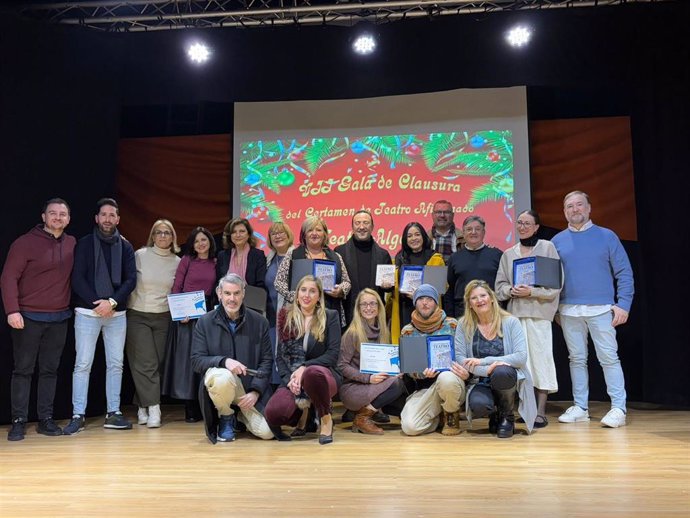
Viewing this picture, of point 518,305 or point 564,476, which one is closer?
point 564,476

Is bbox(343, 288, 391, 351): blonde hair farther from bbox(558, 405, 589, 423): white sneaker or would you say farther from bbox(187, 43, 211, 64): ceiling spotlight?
bbox(187, 43, 211, 64): ceiling spotlight

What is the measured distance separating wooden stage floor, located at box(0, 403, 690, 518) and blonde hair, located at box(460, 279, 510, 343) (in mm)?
646

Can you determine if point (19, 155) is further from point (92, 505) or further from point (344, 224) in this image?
point (92, 505)

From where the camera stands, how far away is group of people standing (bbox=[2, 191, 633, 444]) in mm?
4004

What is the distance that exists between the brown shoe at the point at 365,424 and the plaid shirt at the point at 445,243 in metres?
1.39

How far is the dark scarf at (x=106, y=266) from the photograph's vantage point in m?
4.52

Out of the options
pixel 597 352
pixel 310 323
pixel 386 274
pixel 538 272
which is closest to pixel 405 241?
pixel 386 274

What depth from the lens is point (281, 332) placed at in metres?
4.11

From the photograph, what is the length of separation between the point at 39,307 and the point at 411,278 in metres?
2.52

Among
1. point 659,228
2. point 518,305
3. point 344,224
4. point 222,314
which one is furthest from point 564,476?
point 344,224

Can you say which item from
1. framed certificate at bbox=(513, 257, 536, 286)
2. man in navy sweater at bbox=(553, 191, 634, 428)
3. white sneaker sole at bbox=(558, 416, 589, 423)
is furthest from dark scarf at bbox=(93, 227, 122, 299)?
white sneaker sole at bbox=(558, 416, 589, 423)

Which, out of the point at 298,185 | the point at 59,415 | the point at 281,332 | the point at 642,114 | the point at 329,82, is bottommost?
the point at 59,415

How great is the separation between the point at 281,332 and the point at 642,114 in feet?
11.5

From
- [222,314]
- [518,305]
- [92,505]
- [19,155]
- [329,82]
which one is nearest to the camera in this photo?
[92,505]
